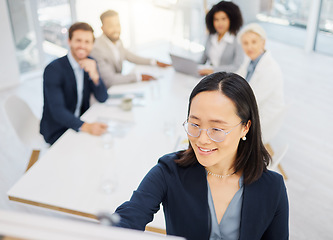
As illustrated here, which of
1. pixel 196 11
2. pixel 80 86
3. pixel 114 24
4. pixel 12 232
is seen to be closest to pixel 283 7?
pixel 196 11

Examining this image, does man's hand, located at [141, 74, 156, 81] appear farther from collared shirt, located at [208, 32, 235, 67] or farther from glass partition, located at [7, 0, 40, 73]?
glass partition, located at [7, 0, 40, 73]

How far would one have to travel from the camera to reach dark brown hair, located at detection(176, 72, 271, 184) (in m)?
1.29

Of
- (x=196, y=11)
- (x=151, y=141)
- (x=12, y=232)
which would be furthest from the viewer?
(x=196, y=11)

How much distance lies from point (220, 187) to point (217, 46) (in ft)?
8.50

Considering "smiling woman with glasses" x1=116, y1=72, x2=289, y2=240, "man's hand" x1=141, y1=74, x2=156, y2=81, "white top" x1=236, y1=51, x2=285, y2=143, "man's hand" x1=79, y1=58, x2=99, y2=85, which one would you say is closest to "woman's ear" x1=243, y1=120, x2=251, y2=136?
"smiling woman with glasses" x1=116, y1=72, x2=289, y2=240

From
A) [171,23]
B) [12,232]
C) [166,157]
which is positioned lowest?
[171,23]

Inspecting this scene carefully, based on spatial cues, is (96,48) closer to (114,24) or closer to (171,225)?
(114,24)

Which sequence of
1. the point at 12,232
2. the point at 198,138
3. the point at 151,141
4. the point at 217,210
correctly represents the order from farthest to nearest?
the point at 151,141 → the point at 217,210 → the point at 198,138 → the point at 12,232

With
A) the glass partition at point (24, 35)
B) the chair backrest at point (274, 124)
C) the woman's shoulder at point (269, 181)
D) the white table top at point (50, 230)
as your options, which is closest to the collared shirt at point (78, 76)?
the chair backrest at point (274, 124)

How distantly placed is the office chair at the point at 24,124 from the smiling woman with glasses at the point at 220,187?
1854 mm

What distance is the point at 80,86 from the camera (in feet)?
9.64

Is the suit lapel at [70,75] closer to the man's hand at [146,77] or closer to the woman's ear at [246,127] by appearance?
the man's hand at [146,77]

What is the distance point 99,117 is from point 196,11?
14.2ft

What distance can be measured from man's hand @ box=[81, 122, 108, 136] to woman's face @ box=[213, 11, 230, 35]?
173cm
